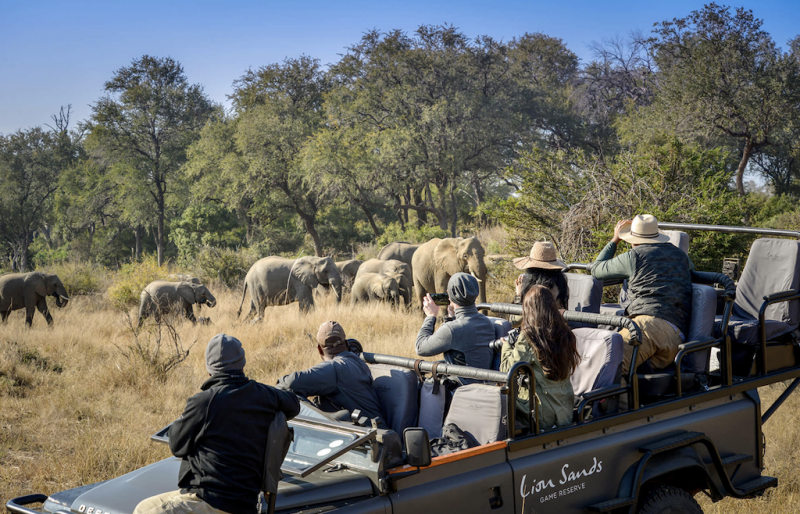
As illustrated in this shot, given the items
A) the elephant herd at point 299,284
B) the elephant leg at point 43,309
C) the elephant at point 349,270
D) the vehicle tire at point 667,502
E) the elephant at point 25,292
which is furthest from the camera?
the elephant at point 349,270

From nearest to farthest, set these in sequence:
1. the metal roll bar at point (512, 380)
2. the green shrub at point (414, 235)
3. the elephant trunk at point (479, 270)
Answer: the metal roll bar at point (512, 380) < the elephant trunk at point (479, 270) < the green shrub at point (414, 235)

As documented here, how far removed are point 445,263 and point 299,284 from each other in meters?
3.61

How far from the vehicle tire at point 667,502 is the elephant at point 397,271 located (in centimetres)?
1270

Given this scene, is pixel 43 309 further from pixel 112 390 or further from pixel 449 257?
pixel 449 257

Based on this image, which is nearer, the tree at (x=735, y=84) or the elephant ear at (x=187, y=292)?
the elephant ear at (x=187, y=292)

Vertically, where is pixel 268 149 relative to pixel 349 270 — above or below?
above

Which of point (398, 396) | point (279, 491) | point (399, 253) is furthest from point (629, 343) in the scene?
point (399, 253)

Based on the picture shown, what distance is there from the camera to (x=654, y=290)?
502 centimetres

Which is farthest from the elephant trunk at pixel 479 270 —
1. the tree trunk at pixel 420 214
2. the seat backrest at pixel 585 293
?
the tree trunk at pixel 420 214

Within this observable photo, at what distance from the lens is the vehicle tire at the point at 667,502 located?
4.11m

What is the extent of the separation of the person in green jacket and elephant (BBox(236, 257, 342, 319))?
494 inches

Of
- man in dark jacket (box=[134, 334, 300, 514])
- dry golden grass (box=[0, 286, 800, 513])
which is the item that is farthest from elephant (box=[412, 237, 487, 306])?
man in dark jacket (box=[134, 334, 300, 514])

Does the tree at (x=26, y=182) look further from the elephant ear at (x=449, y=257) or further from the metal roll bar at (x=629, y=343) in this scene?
the metal roll bar at (x=629, y=343)

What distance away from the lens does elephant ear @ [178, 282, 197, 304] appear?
14820 mm
